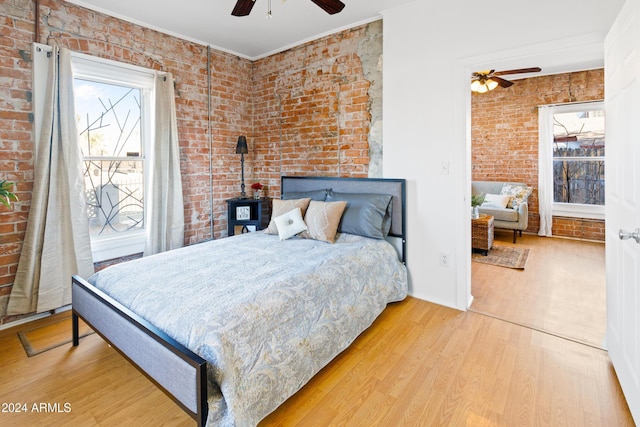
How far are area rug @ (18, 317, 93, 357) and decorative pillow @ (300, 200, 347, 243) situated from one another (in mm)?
1933

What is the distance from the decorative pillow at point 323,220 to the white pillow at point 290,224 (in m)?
0.05

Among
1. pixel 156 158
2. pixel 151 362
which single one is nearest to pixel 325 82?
pixel 156 158

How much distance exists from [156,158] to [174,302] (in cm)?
224

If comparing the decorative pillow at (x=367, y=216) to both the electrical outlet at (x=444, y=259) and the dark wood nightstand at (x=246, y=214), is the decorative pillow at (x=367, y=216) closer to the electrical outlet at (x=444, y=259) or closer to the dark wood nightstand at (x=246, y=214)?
the electrical outlet at (x=444, y=259)

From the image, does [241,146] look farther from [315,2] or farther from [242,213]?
[315,2]

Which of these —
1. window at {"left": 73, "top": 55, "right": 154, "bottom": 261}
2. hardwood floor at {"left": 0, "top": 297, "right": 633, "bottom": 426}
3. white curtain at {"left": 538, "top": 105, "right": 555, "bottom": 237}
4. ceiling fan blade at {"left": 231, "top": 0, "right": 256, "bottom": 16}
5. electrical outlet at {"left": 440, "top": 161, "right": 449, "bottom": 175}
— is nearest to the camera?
hardwood floor at {"left": 0, "top": 297, "right": 633, "bottom": 426}

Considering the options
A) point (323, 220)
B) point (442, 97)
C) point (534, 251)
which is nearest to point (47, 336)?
point (323, 220)

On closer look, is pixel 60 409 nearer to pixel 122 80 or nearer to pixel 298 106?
pixel 122 80

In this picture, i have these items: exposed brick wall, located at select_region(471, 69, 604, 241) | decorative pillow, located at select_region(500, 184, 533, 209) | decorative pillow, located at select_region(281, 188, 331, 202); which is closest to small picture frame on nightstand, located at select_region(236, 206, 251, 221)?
decorative pillow, located at select_region(281, 188, 331, 202)

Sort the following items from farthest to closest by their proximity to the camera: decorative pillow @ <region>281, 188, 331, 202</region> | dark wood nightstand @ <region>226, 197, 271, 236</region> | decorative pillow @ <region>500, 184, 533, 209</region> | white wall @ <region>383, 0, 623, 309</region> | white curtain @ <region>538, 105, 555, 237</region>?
white curtain @ <region>538, 105, 555, 237</region>, decorative pillow @ <region>500, 184, 533, 209</region>, dark wood nightstand @ <region>226, 197, 271, 236</region>, decorative pillow @ <region>281, 188, 331, 202</region>, white wall @ <region>383, 0, 623, 309</region>

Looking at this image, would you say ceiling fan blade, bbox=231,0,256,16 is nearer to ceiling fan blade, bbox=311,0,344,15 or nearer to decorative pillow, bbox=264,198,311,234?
ceiling fan blade, bbox=311,0,344,15

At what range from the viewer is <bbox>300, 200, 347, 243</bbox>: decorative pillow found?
2.93 meters

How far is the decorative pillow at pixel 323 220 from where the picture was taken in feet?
9.61

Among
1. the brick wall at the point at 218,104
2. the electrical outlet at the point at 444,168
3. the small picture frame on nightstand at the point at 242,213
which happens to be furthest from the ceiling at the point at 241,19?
the small picture frame on nightstand at the point at 242,213
